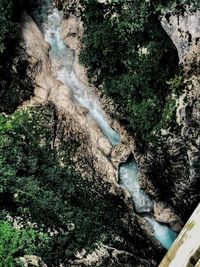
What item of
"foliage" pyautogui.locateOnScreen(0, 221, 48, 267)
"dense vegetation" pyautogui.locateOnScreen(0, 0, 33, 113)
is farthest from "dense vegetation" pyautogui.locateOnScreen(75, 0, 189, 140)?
"foliage" pyautogui.locateOnScreen(0, 221, 48, 267)

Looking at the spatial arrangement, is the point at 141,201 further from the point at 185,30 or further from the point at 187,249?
the point at 187,249

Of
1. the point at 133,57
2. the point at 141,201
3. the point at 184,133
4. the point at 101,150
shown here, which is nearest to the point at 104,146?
the point at 101,150

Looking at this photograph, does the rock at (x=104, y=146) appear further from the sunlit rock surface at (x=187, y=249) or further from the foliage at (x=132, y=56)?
the sunlit rock surface at (x=187, y=249)

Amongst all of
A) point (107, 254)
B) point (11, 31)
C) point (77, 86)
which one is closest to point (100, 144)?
point (77, 86)

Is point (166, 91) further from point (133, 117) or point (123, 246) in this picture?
point (123, 246)

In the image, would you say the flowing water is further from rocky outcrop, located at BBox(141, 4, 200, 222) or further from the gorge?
→ rocky outcrop, located at BBox(141, 4, 200, 222)
